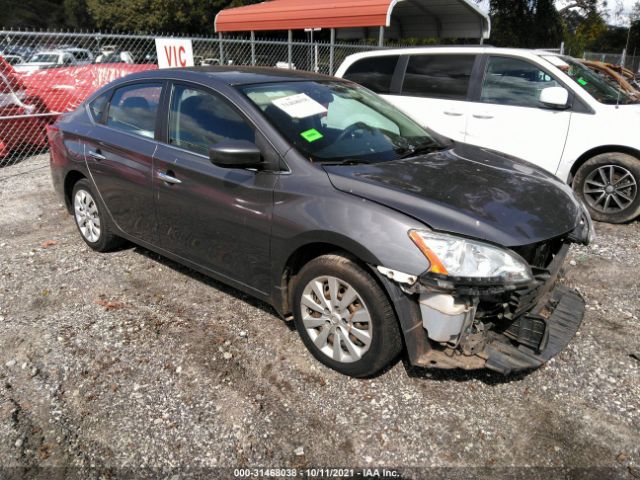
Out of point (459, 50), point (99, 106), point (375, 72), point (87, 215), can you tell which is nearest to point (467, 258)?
point (99, 106)

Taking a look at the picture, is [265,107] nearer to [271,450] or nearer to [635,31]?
[271,450]

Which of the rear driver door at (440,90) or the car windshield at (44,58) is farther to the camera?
the car windshield at (44,58)

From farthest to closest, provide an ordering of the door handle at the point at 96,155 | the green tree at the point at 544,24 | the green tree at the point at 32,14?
1. the green tree at the point at 32,14
2. the green tree at the point at 544,24
3. the door handle at the point at 96,155

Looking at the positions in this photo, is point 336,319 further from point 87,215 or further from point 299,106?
point 87,215

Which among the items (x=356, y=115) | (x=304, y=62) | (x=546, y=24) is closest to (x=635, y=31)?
(x=546, y=24)

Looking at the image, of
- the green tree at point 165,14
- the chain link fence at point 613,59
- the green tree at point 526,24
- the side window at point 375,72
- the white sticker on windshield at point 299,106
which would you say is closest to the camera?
the white sticker on windshield at point 299,106

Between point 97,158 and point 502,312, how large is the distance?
3.33 m

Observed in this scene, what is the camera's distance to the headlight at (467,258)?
2.46 meters

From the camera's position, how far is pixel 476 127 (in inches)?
240

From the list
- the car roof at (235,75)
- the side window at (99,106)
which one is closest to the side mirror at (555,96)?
the car roof at (235,75)

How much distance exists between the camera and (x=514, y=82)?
5883mm

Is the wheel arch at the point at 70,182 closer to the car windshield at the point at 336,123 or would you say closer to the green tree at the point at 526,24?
the car windshield at the point at 336,123

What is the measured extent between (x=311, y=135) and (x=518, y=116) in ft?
11.7

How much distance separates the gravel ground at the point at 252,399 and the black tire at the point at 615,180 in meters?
1.65
